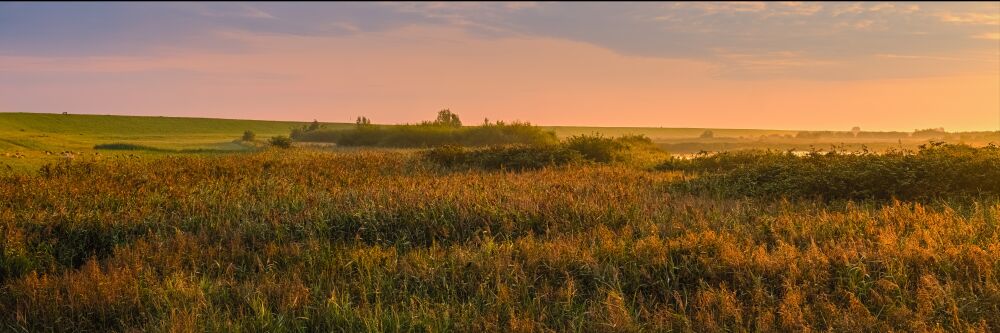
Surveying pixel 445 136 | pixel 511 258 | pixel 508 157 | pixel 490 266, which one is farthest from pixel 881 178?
pixel 445 136

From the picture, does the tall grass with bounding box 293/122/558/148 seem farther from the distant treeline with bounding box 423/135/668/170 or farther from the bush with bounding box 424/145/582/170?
the bush with bounding box 424/145/582/170

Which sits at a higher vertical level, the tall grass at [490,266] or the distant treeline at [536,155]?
the distant treeline at [536,155]

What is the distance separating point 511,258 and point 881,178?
8881 mm

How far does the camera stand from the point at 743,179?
45.5ft

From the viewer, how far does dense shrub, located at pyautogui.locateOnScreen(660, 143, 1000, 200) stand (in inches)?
450

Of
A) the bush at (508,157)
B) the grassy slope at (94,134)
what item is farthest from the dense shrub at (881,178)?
the grassy slope at (94,134)

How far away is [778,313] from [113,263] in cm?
710

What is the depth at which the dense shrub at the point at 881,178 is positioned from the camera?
1144 cm

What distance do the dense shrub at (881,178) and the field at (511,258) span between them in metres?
0.05

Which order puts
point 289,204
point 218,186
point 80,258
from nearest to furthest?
point 80,258, point 289,204, point 218,186

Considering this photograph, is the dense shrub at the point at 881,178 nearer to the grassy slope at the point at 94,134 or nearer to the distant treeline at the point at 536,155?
the distant treeline at the point at 536,155

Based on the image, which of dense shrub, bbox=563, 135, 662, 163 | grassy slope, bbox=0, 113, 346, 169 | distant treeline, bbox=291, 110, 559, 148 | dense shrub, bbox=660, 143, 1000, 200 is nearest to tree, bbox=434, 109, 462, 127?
distant treeline, bbox=291, 110, 559, 148

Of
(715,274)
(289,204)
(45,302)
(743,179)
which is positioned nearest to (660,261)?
(715,274)

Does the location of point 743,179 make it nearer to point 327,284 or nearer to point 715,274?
point 715,274
